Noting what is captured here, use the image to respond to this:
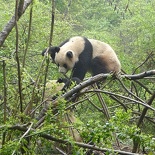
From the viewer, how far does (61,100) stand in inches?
82.4

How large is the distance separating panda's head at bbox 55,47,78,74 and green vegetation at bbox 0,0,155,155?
115 mm

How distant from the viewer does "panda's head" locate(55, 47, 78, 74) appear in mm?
5402

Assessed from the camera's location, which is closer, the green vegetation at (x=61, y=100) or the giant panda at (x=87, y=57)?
the green vegetation at (x=61, y=100)

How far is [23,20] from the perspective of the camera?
6988mm

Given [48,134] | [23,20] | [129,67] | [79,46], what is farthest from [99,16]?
[48,134]

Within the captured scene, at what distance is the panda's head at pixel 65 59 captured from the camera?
540cm

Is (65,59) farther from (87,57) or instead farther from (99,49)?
(99,49)

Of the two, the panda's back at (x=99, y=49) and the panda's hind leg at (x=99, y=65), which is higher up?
the panda's back at (x=99, y=49)

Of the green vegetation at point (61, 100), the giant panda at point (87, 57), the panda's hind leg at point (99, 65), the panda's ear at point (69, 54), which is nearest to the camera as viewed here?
the green vegetation at point (61, 100)

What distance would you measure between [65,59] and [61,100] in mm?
3388

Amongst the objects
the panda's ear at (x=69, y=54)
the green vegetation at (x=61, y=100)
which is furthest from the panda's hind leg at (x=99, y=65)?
the panda's ear at (x=69, y=54)

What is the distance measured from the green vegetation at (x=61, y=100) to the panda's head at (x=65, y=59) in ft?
0.38

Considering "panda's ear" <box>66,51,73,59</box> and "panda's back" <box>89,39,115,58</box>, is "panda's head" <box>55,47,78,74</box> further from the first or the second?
"panda's back" <box>89,39,115,58</box>

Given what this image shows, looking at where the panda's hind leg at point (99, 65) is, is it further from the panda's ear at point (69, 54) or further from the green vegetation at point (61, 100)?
the panda's ear at point (69, 54)
